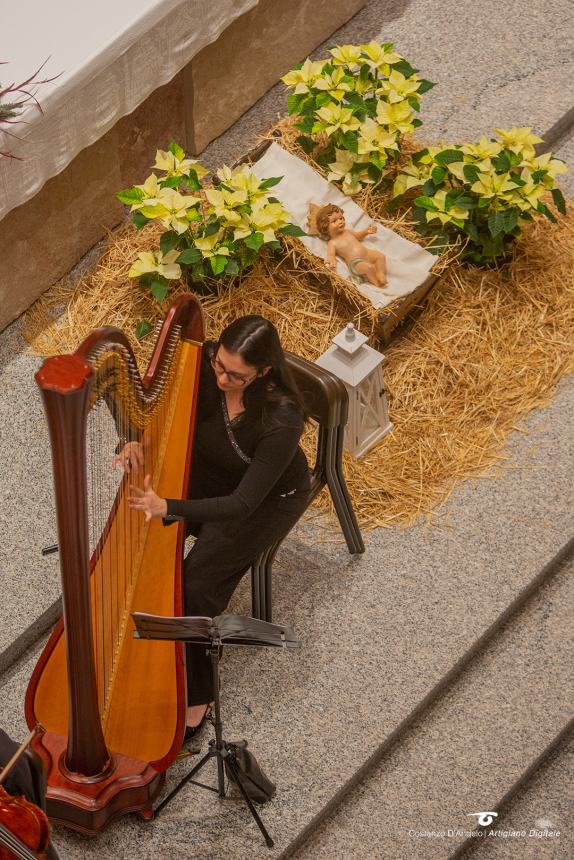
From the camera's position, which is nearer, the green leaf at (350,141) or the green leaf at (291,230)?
the green leaf at (291,230)

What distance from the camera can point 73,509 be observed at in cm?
212

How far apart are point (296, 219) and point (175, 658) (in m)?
1.72

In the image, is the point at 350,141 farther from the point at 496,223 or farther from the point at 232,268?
the point at 232,268

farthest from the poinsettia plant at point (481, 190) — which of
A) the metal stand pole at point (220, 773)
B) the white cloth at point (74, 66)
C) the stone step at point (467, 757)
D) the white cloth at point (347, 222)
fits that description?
the metal stand pole at point (220, 773)

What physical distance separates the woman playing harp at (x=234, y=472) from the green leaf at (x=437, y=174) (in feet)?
4.32

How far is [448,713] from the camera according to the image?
3.54 meters

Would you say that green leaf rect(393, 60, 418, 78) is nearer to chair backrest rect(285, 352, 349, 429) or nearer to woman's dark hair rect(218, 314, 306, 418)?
chair backrest rect(285, 352, 349, 429)

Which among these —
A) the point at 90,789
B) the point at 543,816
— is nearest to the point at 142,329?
the point at 90,789

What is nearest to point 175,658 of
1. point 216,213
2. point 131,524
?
point 131,524

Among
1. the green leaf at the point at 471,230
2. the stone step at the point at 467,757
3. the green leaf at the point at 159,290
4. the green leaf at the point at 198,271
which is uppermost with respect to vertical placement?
the green leaf at the point at 198,271

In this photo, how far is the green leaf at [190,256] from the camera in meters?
3.92

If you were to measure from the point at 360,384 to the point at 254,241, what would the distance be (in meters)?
0.56

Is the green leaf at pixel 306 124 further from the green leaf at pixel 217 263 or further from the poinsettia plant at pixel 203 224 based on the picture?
the green leaf at pixel 217 263

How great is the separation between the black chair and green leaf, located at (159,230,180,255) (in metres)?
0.89
